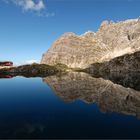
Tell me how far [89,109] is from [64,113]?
6.98 meters

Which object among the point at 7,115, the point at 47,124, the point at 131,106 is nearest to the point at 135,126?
the point at 47,124

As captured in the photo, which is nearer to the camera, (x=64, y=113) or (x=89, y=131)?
(x=89, y=131)

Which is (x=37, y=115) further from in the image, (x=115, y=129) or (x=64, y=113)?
(x=115, y=129)

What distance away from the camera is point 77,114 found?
52219 mm

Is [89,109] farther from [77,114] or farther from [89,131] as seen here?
[89,131]

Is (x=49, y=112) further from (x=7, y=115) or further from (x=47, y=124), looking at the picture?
(x=47, y=124)

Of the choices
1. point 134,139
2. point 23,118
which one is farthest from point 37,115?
point 134,139

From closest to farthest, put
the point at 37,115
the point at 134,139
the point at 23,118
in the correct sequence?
the point at 134,139 < the point at 23,118 < the point at 37,115

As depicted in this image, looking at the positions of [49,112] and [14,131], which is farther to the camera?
[49,112]

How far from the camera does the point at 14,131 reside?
3775 cm

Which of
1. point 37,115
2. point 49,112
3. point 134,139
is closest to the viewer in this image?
point 134,139

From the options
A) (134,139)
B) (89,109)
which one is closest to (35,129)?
(134,139)

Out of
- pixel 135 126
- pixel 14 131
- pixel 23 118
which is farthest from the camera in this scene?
pixel 23 118

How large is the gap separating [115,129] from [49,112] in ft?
61.6
